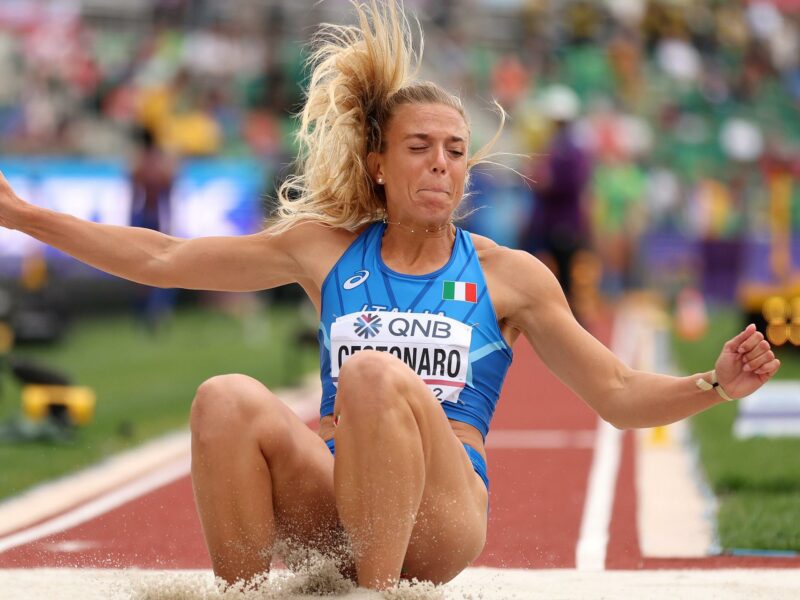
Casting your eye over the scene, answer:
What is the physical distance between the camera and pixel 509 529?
5883mm

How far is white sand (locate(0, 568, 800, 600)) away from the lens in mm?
4219

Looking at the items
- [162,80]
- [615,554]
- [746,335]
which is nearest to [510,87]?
[162,80]

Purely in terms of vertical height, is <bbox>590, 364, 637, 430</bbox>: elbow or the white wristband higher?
the white wristband

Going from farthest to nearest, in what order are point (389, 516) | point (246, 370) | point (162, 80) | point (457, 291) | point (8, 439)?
point (162, 80), point (246, 370), point (8, 439), point (457, 291), point (389, 516)

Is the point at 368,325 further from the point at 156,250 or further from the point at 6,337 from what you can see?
the point at 6,337

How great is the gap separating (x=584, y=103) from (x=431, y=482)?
767 inches

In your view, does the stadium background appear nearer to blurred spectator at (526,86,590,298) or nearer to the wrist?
blurred spectator at (526,86,590,298)

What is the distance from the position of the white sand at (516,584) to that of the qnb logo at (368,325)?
745mm

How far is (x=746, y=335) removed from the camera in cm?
386

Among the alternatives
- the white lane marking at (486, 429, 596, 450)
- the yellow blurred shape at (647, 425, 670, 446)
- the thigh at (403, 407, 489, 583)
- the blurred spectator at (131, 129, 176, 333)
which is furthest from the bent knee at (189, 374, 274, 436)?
the blurred spectator at (131, 129, 176, 333)

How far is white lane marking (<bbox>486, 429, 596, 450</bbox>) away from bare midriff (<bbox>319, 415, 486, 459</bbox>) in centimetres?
402

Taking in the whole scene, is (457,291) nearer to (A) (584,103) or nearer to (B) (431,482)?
(B) (431,482)

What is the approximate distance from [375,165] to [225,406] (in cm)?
100

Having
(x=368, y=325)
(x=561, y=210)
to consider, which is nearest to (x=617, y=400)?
(x=368, y=325)
